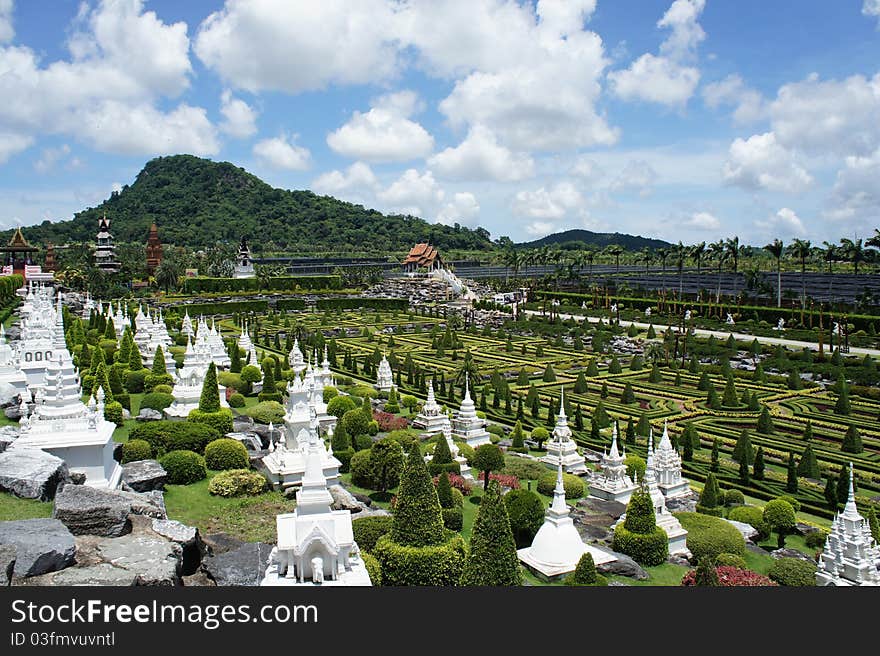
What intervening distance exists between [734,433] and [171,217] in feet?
560

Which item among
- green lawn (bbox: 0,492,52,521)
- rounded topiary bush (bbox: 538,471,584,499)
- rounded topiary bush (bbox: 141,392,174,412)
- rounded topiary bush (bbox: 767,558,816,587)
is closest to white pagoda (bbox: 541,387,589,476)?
rounded topiary bush (bbox: 538,471,584,499)

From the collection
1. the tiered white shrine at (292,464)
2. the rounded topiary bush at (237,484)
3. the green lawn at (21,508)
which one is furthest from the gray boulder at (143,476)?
the green lawn at (21,508)

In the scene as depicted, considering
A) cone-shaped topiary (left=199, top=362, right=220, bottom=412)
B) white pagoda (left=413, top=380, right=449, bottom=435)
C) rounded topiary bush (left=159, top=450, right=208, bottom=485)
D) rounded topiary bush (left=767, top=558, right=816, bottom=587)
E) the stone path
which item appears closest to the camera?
rounded topiary bush (left=767, top=558, right=816, bottom=587)

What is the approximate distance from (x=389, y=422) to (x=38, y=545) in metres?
24.9

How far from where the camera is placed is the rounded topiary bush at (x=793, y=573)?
21.8m

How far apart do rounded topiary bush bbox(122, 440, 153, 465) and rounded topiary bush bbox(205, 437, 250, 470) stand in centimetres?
214

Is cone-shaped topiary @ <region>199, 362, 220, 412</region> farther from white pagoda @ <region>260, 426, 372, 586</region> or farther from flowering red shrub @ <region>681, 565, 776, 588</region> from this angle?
flowering red shrub @ <region>681, 565, 776, 588</region>

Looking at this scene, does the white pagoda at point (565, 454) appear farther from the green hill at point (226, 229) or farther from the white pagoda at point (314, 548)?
the green hill at point (226, 229)

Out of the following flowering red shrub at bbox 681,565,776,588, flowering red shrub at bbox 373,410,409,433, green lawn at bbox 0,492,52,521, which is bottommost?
flowering red shrub at bbox 681,565,776,588

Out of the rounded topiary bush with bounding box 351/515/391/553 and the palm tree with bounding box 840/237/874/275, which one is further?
the palm tree with bounding box 840/237/874/275

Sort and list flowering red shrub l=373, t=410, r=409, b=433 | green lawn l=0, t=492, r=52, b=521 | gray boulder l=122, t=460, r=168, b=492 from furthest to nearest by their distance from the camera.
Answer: flowering red shrub l=373, t=410, r=409, b=433, gray boulder l=122, t=460, r=168, b=492, green lawn l=0, t=492, r=52, b=521

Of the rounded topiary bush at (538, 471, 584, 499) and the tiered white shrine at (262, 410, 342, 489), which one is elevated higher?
the tiered white shrine at (262, 410, 342, 489)

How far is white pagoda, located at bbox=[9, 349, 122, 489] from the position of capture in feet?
75.3

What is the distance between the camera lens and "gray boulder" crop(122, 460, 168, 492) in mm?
24312
